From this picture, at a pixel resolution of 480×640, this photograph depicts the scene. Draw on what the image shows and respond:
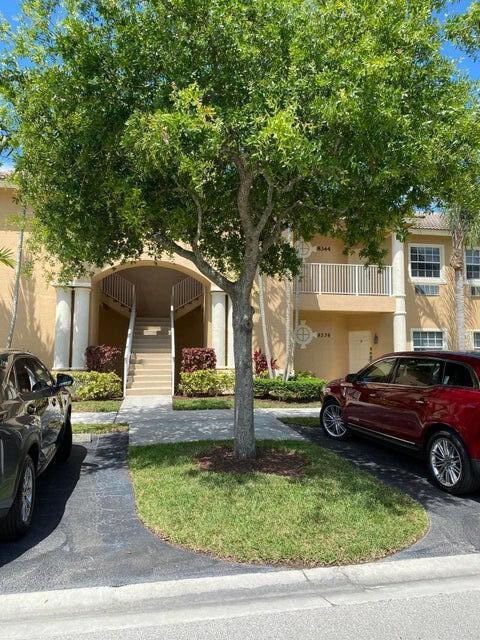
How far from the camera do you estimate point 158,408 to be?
12.3m

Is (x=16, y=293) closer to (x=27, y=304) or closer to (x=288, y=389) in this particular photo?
(x=27, y=304)

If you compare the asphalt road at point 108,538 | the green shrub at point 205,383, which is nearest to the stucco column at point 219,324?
the green shrub at point 205,383

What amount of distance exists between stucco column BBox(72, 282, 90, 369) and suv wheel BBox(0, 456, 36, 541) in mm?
9549

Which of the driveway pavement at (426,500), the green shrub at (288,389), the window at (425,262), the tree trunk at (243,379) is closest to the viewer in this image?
the driveway pavement at (426,500)

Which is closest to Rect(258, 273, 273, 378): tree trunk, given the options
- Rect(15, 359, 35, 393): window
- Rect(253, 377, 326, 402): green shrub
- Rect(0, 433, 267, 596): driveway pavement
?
Rect(253, 377, 326, 402): green shrub

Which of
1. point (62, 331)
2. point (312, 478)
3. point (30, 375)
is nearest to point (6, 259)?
point (30, 375)

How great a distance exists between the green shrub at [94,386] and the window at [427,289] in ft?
36.4

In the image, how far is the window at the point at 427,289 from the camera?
59.2 ft

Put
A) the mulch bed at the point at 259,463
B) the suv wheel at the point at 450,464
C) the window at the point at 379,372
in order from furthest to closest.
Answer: the window at the point at 379,372
the mulch bed at the point at 259,463
the suv wheel at the point at 450,464

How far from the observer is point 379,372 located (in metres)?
7.97

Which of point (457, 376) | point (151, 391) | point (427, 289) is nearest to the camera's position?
point (457, 376)

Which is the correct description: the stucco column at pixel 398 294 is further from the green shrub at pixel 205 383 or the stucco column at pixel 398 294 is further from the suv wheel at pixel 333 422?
the suv wheel at pixel 333 422

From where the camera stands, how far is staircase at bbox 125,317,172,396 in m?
14.5

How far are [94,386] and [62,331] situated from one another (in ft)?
6.76
